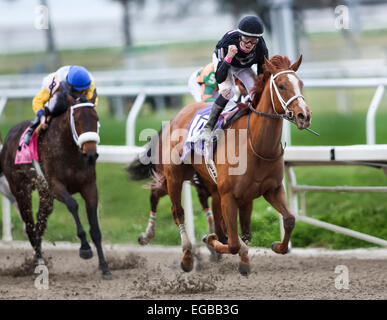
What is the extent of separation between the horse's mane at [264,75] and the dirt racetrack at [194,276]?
1321mm

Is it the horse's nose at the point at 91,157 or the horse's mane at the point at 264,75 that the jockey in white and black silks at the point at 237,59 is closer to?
the horse's mane at the point at 264,75

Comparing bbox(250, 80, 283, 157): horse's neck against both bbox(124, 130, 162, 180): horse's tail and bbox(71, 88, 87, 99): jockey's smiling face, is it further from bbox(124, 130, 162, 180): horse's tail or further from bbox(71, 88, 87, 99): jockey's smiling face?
bbox(71, 88, 87, 99): jockey's smiling face

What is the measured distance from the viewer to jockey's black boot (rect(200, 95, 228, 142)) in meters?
5.63

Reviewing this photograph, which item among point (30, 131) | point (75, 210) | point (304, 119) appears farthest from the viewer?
point (30, 131)

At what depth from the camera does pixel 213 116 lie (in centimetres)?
569

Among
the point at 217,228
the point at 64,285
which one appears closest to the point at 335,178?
the point at 217,228

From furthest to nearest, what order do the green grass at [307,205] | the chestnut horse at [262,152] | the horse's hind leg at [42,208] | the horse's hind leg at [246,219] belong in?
the green grass at [307,205]
the horse's hind leg at [42,208]
the horse's hind leg at [246,219]
the chestnut horse at [262,152]

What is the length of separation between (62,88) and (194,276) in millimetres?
1830

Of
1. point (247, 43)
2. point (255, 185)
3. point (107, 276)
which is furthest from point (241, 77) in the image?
point (107, 276)

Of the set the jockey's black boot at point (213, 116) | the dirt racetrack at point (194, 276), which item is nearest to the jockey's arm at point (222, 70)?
the jockey's black boot at point (213, 116)

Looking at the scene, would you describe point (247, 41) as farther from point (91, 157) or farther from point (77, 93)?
point (77, 93)

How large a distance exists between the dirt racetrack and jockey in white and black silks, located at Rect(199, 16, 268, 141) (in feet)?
3.62

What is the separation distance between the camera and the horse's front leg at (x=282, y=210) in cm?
536

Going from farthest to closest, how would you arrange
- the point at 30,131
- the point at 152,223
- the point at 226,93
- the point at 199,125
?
the point at 152,223
the point at 30,131
the point at 199,125
the point at 226,93
